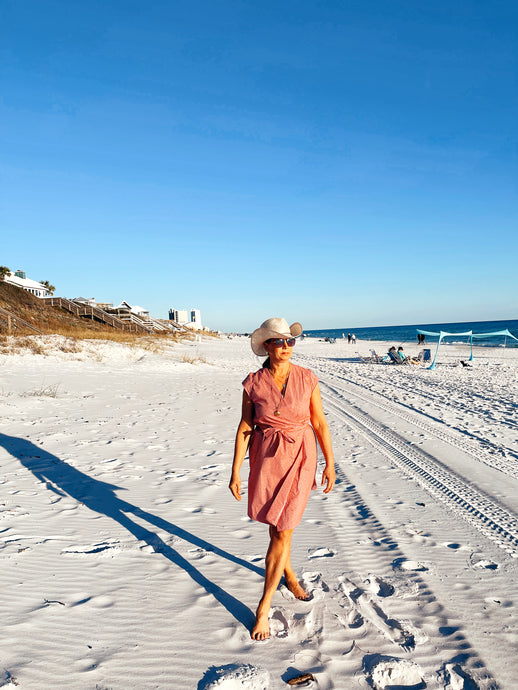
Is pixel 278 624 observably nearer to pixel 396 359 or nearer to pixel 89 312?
pixel 396 359

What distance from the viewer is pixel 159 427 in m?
7.79

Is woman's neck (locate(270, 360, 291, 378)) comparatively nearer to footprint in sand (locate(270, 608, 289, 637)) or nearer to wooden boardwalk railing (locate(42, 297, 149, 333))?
footprint in sand (locate(270, 608, 289, 637))

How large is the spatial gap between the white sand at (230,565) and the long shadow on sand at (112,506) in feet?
0.07

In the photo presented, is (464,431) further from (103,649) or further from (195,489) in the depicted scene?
(103,649)

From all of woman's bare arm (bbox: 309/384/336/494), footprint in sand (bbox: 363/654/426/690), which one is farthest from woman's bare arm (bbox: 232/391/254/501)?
footprint in sand (bbox: 363/654/426/690)

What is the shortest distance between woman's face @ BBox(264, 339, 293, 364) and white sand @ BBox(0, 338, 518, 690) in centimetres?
160

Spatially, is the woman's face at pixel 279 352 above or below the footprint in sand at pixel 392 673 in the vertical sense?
above

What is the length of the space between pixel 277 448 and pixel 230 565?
1343mm

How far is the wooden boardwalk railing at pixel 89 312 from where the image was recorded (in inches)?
1176

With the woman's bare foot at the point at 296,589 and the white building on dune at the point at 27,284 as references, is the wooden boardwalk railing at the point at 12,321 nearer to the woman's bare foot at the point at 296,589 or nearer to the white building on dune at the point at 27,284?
the woman's bare foot at the point at 296,589

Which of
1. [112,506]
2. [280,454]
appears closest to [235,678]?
[280,454]

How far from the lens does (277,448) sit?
102 inches

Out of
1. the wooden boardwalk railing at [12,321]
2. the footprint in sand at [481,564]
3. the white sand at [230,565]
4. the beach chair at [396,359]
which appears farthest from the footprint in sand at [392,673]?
the beach chair at [396,359]

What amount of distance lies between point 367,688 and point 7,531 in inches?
121
